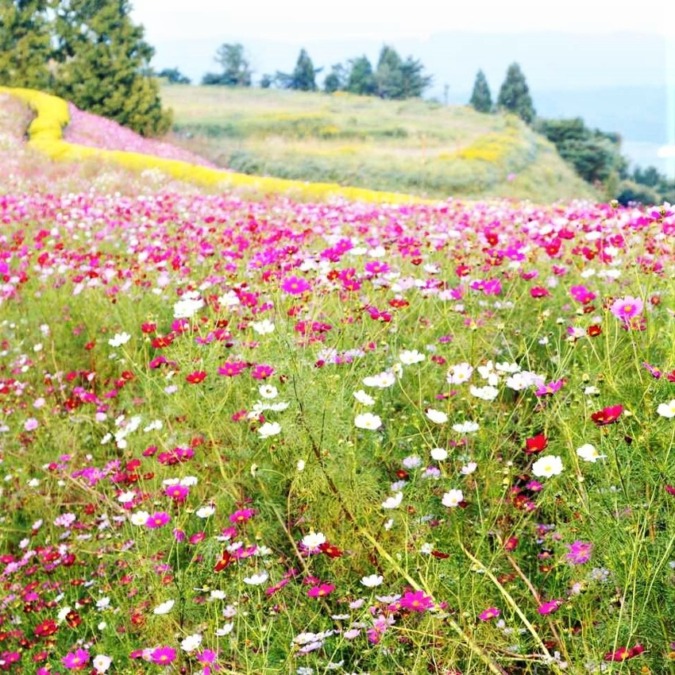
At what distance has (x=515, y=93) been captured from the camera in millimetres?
44844

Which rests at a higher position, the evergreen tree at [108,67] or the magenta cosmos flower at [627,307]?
the evergreen tree at [108,67]

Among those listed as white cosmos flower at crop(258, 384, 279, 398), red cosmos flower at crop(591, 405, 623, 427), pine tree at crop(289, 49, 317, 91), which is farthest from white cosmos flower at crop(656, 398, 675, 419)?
pine tree at crop(289, 49, 317, 91)

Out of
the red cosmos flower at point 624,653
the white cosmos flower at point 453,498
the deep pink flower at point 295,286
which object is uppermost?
the deep pink flower at point 295,286

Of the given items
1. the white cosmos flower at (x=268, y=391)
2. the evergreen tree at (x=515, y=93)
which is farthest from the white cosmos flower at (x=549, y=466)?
the evergreen tree at (x=515, y=93)

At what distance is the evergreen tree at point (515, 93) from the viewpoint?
146 ft

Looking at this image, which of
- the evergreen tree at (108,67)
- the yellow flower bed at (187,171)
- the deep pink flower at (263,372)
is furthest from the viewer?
the evergreen tree at (108,67)

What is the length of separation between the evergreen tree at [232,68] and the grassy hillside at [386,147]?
1776 centimetres

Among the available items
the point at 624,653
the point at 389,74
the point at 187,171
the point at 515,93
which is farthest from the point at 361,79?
the point at 624,653

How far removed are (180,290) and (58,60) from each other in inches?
855

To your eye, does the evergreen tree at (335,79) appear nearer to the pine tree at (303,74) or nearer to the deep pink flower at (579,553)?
the pine tree at (303,74)

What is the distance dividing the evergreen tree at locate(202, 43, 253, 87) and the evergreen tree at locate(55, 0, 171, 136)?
35938mm

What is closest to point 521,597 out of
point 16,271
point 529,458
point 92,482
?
point 529,458

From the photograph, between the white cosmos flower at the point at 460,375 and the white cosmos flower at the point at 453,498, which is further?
the white cosmos flower at the point at 460,375

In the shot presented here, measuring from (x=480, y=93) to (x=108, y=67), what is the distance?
31312 millimetres
